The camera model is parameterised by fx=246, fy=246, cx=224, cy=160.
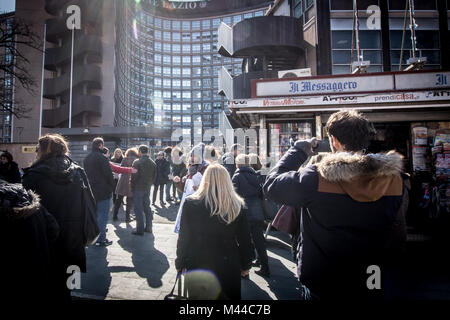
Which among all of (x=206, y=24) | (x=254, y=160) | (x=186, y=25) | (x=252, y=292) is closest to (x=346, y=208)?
(x=252, y=292)

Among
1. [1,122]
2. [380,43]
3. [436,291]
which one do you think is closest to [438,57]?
[380,43]

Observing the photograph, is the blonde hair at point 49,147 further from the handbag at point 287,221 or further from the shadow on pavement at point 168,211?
the shadow on pavement at point 168,211

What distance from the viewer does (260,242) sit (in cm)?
415

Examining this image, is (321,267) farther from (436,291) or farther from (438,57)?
(438,57)

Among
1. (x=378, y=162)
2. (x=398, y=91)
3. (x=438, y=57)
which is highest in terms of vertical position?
(x=438, y=57)

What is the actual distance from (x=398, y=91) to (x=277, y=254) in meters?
7.03

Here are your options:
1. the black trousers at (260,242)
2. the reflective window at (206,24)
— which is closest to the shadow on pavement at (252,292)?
the black trousers at (260,242)

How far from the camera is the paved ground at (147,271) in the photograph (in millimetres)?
3461

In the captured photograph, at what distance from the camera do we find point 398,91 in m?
8.20

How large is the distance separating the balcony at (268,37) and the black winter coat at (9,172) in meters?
14.0

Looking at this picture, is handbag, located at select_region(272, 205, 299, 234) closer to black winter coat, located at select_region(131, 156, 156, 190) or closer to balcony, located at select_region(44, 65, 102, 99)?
black winter coat, located at select_region(131, 156, 156, 190)

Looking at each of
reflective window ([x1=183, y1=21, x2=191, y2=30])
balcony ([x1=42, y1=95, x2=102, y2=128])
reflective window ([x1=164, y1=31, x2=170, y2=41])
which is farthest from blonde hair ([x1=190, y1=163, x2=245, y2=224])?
reflective window ([x1=164, y1=31, x2=170, y2=41])

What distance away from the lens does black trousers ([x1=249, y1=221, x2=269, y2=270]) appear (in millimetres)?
4084

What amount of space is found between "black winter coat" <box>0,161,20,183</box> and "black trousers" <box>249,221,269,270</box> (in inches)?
277
